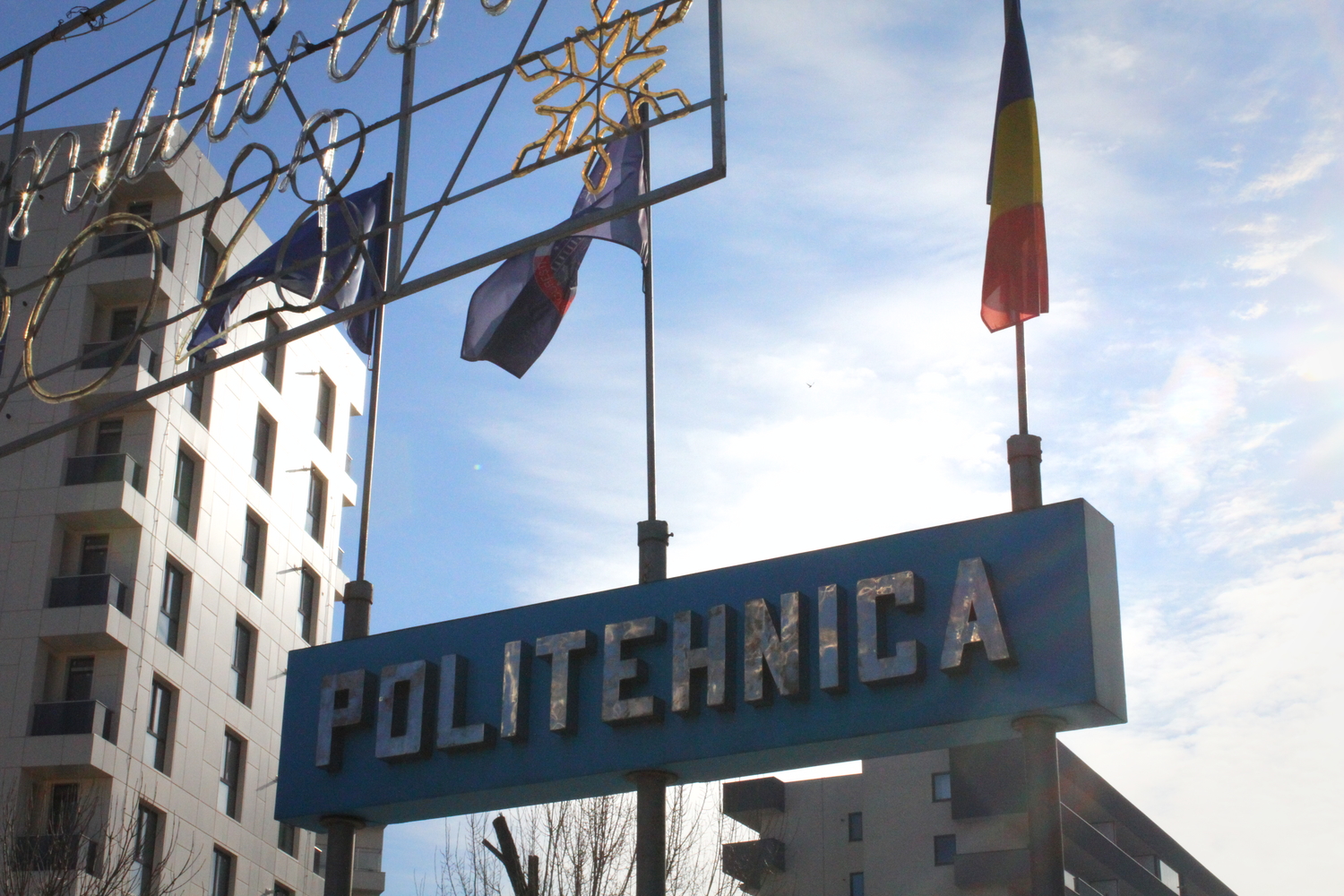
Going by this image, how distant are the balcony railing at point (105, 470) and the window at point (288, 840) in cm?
952

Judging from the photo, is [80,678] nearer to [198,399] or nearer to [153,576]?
[153,576]

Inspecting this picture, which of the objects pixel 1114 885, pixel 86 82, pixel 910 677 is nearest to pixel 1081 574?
pixel 910 677

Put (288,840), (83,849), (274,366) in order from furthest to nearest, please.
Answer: (274,366), (288,840), (83,849)

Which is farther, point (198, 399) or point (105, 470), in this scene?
point (198, 399)

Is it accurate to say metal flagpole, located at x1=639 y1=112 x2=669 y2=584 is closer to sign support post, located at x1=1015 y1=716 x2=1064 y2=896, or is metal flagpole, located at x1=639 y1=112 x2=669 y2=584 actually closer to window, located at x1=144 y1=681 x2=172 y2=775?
sign support post, located at x1=1015 y1=716 x2=1064 y2=896

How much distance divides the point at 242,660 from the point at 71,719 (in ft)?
20.6

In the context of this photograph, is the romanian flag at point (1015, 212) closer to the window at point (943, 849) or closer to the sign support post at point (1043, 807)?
the sign support post at point (1043, 807)

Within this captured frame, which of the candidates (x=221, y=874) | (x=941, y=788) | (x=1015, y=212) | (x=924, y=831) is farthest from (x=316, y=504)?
(x=1015, y=212)

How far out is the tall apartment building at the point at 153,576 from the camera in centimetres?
3247

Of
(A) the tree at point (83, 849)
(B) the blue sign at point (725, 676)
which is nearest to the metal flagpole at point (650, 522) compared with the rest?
(B) the blue sign at point (725, 676)

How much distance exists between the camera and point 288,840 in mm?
39750

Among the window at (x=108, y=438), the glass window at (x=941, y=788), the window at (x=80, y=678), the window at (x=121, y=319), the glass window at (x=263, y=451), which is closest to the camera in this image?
the window at (x=80, y=678)

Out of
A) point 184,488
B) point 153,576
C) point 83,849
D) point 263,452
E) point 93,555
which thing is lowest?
point 83,849

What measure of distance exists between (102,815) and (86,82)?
2121 cm
